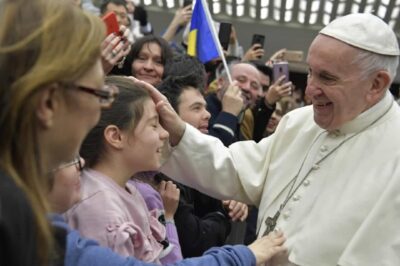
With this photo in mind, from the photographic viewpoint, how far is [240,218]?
2.97m

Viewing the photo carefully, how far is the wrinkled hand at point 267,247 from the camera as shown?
1883 mm

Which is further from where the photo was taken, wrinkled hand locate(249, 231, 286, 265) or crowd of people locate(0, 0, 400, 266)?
wrinkled hand locate(249, 231, 286, 265)

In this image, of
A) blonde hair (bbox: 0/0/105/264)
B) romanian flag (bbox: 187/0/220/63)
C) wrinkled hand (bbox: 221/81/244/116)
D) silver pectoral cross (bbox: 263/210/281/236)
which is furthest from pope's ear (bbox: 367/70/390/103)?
romanian flag (bbox: 187/0/220/63)

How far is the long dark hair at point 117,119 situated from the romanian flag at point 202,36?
1.98m

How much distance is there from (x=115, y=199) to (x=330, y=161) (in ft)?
2.89

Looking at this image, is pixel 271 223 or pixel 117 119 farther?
pixel 271 223

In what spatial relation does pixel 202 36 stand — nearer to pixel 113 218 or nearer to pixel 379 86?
pixel 379 86

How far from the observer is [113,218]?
1.77 metres

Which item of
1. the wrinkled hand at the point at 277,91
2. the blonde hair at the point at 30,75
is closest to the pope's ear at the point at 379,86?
the blonde hair at the point at 30,75

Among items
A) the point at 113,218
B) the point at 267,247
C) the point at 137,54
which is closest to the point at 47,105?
the point at 113,218

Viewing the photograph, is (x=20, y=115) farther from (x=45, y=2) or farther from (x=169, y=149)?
(x=169, y=149)

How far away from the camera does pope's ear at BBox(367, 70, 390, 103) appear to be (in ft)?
7.47

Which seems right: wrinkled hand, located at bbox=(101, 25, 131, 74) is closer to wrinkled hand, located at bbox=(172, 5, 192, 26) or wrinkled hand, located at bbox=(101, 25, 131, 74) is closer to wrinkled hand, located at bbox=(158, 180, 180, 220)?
wrinkled hand, located at bbox=(158, 180, 180, 220)

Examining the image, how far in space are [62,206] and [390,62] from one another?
4.36 ft
